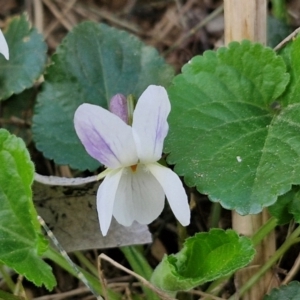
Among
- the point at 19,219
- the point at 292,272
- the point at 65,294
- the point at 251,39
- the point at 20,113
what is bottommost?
the point at 65,294

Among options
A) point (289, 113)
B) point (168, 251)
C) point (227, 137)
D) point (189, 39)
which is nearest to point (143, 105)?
point (227, 137)

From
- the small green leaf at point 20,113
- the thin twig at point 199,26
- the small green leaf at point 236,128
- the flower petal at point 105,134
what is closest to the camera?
the flower petal at point 105,134

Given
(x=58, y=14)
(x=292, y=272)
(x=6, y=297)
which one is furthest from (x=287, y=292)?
(x=58, y=14)

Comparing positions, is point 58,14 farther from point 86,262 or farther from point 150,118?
point 150,118

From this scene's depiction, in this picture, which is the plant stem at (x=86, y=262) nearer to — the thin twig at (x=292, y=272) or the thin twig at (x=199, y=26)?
the thin twig at (x=292, y=272)

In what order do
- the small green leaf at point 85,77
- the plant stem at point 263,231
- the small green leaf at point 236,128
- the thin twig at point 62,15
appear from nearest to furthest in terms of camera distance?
the small green leaf at point 236,128 → the plant stem at point 263,231 → the small green leaf at point 85,77 → the thin twig at point 62,15

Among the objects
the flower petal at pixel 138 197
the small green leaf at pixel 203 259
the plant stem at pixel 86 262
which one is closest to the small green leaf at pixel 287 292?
the small green leaf at pixel 203 259

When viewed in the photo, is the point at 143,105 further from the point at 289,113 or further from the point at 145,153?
the point at 289,113

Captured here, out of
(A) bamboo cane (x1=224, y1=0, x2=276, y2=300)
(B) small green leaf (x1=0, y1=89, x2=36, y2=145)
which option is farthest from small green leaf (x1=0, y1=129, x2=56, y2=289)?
(B) small green leaf (x1=0, y1=89, x2=36, y2=145)
